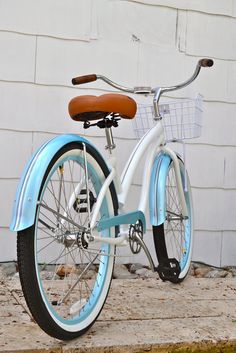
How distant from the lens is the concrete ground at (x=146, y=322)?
2.30 meters

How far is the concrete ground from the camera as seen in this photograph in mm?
2299

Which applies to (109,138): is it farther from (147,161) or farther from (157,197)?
(157,197)

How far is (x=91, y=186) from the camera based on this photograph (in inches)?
104

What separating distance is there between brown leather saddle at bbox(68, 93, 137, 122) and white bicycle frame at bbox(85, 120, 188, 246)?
25cm

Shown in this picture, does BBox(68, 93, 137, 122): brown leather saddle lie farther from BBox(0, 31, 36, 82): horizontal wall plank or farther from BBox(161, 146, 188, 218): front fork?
BBox(0, 31, 36, 82): horizontal wall plank

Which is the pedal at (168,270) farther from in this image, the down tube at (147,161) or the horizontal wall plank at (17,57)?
the horizontal wall plank at (17,57)

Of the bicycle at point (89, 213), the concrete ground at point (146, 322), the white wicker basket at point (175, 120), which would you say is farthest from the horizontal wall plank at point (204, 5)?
the concrete ground at point (146, 322)

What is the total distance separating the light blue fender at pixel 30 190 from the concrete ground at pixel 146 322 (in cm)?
51

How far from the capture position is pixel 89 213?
2344 mm

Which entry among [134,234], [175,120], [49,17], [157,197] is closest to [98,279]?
[134,234]

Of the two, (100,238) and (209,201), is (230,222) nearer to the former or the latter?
(209,201)

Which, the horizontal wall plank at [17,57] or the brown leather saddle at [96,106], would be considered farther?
the horizontal wall plank at [17,57]

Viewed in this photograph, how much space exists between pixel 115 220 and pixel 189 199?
43.9 inches

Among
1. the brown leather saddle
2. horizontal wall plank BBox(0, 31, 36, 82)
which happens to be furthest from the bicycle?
horizontal wall plank BBox(0, 31, 36, 82)
